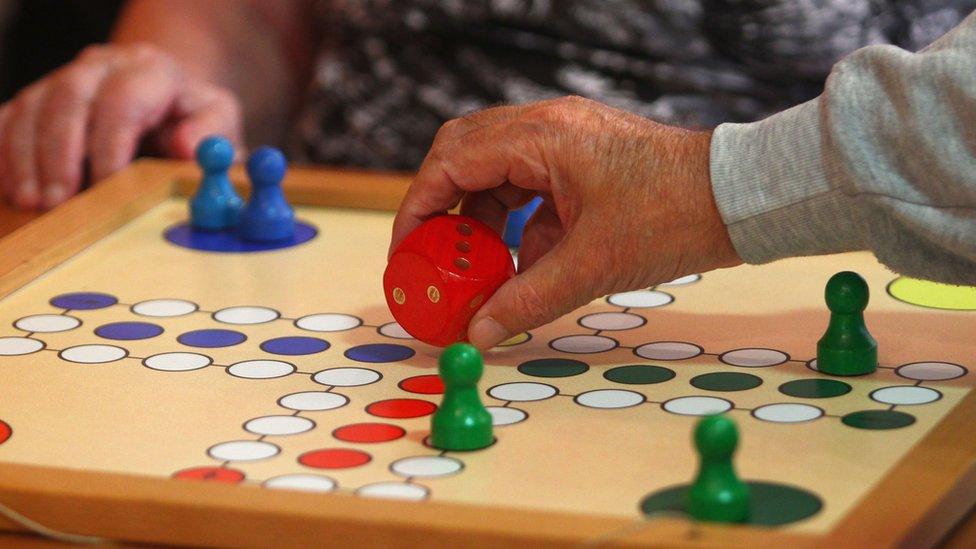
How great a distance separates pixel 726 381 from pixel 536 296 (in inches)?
5.5

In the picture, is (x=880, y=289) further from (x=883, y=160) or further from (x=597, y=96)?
(x=597, y=96)

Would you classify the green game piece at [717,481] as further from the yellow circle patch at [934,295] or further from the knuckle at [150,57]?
the knuckle at [150,57]

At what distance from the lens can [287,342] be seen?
3.31ft

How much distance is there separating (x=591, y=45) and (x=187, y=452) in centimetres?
94

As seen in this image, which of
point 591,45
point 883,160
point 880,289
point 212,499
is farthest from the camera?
point 591,45

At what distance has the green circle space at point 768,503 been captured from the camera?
704 mm

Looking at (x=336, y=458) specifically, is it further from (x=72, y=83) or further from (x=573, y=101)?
(x=72, y=83)

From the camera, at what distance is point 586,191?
37.3 inches

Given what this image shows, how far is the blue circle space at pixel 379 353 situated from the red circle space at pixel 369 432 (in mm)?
125

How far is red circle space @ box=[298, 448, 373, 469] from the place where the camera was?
2.59 feet

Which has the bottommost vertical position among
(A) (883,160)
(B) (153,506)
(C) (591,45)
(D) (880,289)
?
(B) (153,506)

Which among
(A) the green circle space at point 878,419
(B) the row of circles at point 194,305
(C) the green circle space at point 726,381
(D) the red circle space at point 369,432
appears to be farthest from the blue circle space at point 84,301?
(A) the green circle space at point 878,419

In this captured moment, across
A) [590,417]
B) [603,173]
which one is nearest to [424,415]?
[590,417]

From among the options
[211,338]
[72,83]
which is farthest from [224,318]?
[72,83]
